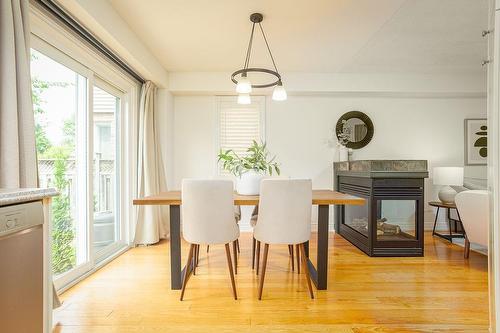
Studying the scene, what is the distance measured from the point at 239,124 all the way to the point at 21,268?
3464 mm

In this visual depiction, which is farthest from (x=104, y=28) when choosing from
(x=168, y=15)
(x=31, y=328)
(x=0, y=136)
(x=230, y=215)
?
(x=31, y=328)

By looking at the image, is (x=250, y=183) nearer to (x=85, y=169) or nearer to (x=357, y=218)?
(x=85, y=169)

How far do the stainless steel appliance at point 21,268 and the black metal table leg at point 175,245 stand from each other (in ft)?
3.70

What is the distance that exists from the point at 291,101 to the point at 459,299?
3139 millimetres

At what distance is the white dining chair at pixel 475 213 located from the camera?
2.43m

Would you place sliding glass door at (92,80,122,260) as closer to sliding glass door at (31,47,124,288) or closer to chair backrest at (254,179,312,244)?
sliding glass door at (31,47,124,288)

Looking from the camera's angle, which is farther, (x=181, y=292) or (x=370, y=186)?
(x=370, y=186)

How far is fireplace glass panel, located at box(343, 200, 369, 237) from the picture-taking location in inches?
126

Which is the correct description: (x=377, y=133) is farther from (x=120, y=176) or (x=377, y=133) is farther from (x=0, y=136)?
(x=0, y=136)

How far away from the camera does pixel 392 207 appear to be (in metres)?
3.07

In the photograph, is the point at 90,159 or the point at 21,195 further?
the point at 90,159

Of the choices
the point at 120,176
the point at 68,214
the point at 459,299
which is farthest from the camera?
the point at 120,176

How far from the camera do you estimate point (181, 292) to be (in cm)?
202

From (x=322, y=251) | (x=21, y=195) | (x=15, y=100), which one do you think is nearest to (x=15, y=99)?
(x=15, y=100)
